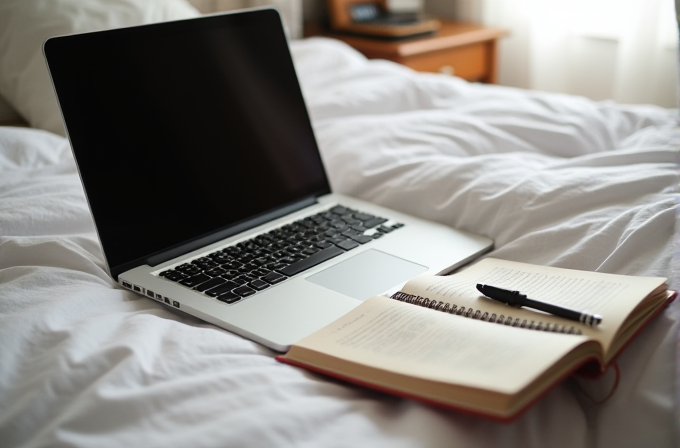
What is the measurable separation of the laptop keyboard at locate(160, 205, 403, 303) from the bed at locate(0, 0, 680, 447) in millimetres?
51

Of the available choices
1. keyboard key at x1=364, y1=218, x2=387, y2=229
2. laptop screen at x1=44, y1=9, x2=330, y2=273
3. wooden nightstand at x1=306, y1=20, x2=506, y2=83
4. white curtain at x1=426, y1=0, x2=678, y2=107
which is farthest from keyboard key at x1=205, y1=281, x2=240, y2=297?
white curtain at x1=426, y1=0, x2=678, y2=107

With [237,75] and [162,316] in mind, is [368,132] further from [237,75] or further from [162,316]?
[162,316]

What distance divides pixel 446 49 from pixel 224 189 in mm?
1458

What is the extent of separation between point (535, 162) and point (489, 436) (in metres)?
0.59

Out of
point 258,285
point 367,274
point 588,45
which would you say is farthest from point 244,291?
point 588,45

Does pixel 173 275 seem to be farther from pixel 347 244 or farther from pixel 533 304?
pixel 533 304

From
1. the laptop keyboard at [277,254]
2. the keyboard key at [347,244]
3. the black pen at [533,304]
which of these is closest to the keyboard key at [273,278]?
the laptop keyboard at [277,254]

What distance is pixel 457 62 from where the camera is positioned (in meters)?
2.26

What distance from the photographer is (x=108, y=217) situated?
31.0 inches

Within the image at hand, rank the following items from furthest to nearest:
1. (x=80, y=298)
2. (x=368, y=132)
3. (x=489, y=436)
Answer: (x=368, y=132)
(x=80, y=298)
(x=489, y=436)

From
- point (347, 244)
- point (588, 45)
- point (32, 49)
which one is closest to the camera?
point (347, 244)

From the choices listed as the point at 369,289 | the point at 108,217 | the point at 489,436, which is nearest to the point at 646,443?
the point at 489,436

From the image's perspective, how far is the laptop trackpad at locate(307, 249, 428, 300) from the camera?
30.6 inches

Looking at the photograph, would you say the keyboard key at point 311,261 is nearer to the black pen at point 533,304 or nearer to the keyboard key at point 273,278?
the keyboard key at point 273,278
